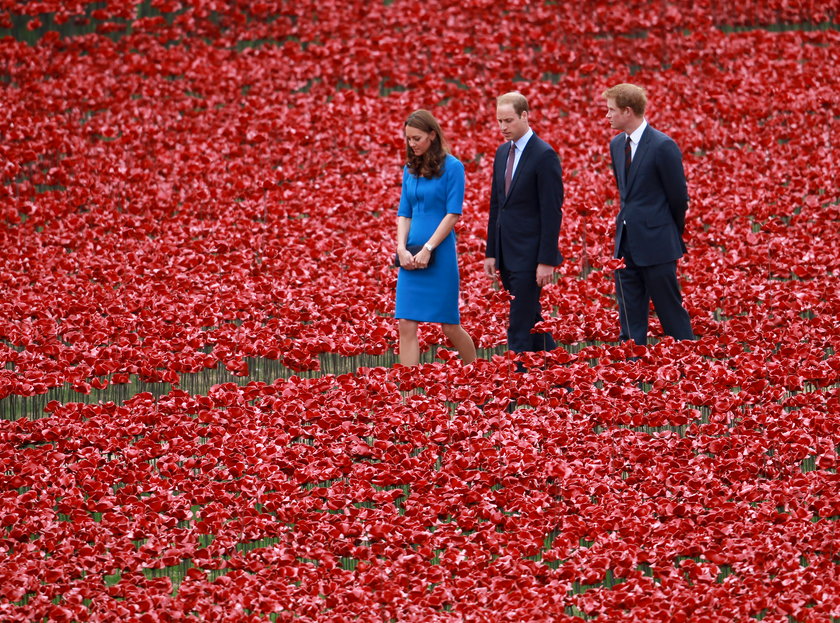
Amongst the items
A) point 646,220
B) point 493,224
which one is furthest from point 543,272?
point 646,220

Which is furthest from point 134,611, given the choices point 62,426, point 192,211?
point 192,211

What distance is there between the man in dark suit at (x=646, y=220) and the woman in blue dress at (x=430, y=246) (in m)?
1.21

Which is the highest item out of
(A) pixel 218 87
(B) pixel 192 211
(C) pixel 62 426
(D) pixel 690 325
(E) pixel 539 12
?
(E) pixel 539 12

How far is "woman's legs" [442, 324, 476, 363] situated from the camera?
7.91 metres

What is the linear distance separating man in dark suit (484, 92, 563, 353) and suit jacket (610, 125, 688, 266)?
56 centimetres

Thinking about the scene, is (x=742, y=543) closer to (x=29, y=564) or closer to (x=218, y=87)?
(x=29, y=564)

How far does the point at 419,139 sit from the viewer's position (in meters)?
7.64

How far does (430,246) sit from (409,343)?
706 mm

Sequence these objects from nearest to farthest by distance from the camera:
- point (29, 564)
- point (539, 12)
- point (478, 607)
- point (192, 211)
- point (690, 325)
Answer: point (478, 607)
point (29, 564)
point (690, 325)
point (192, 211)
point (539, 12)

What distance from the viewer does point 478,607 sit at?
5.05 m

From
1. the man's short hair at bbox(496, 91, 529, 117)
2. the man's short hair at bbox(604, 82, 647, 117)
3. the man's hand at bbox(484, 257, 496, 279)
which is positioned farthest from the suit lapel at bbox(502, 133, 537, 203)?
the man's short hair at bbox(604, 82, 647, 117)

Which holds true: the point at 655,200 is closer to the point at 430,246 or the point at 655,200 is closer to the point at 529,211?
the point at 529,211

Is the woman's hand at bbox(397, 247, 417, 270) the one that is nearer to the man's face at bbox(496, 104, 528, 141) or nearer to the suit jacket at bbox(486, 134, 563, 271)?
the suit jacket at bbox(486, 134, 563, 271)

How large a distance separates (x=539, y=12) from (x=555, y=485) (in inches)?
405
